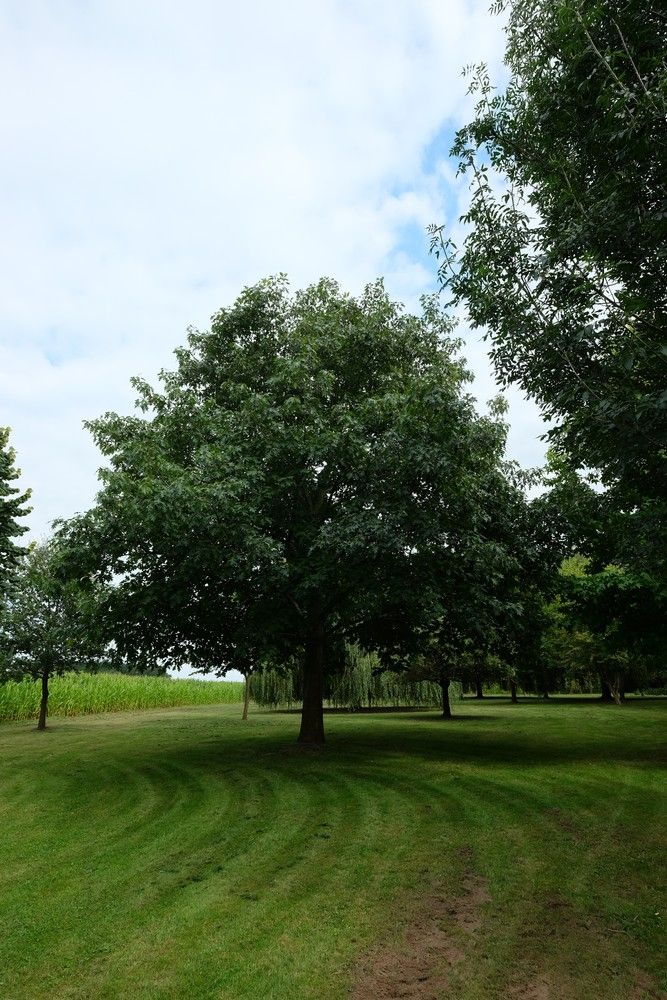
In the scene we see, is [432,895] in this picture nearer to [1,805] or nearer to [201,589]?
[1,805]

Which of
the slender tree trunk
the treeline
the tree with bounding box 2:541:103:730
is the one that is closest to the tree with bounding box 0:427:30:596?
A: the treeline

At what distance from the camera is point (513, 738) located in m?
20.8

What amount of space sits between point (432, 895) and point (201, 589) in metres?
10.8

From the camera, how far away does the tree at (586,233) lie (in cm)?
717

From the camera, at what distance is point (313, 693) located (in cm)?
1838

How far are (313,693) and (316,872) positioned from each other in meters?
11.2

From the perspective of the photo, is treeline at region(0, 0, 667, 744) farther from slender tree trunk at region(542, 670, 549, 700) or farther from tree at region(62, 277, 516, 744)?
slender tree trunk at region(542, 670, 549, 700)

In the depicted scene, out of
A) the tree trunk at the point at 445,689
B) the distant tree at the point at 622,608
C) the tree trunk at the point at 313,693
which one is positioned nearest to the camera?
the distant tree at the point at 622,608

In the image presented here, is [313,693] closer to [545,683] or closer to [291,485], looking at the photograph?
[291,485]

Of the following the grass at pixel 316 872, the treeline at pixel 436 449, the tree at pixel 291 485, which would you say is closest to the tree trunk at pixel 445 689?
the treeline at pixel 436 449

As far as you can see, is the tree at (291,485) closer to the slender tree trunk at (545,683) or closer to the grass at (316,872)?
the grass at (316,872)

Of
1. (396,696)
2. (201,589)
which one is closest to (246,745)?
(201,589)

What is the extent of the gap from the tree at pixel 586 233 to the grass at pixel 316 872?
179 inches

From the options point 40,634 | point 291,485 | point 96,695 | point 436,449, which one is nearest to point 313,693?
point 291,485
